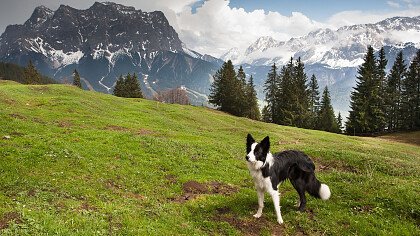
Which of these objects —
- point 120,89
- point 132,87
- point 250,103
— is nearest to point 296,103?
point 250,103

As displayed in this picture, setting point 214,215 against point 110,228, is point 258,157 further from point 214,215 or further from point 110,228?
point 110,228

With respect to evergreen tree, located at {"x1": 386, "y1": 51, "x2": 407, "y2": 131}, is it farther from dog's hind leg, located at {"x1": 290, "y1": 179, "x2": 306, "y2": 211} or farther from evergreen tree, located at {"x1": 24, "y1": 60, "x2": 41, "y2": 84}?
evergreen tree, located at {"x1": 24, "y1": 60, "x2": 41, "y2": 84}

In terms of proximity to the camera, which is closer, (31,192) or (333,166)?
(31,192)

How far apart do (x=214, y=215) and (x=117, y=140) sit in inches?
558

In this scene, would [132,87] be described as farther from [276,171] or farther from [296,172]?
[276,171]

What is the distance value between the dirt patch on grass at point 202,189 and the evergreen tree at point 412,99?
86094mm

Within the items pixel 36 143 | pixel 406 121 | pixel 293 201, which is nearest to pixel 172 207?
pixel 293 201

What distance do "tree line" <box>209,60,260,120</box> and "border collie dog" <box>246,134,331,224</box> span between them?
297 feet

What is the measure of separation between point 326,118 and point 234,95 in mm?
29932

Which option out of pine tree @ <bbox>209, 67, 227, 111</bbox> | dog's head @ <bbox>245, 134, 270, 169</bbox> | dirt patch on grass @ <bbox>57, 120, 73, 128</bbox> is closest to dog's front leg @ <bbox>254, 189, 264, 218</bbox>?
dog's head @ <bbox>245, 134, 270, 169</bbox>

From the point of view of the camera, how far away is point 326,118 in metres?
103

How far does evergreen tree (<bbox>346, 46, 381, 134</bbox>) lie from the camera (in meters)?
81.8

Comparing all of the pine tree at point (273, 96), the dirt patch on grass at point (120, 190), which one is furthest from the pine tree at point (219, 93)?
the dirt patch on grass at point (120, 190)

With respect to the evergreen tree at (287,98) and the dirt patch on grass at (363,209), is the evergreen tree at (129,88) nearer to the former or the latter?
the evergreen tree at (287,98)
